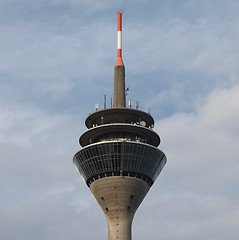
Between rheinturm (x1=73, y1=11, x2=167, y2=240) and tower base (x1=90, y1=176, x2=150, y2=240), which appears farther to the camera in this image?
rheinturm (x1=73, y1=11, x2=167, y2=240)

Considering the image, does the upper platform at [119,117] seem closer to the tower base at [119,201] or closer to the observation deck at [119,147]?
the observation deck at [119,147]

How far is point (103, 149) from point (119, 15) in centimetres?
3897

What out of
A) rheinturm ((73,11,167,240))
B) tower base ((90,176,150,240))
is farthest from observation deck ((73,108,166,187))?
tower base ((90,176,150,240))

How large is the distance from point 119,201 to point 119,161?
9.26 m

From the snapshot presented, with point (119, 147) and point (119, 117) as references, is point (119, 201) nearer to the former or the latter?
point (119, 147)

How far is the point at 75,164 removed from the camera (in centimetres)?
16138

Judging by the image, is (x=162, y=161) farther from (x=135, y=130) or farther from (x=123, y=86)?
(x=123, y=86)

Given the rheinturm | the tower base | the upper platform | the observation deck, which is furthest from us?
the upper platform

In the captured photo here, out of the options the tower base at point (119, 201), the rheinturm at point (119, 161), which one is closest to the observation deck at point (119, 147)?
Result: the rheinturm at point (119, 161)

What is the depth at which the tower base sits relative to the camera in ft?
495

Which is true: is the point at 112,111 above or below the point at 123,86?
below

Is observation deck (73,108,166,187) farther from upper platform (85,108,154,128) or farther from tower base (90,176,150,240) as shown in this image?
tower base (90,176,150,240)

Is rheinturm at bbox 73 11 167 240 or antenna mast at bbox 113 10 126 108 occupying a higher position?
antenna mast at bbox 113 10 126 108

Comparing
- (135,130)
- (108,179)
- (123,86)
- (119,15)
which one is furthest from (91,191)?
(119,15)
